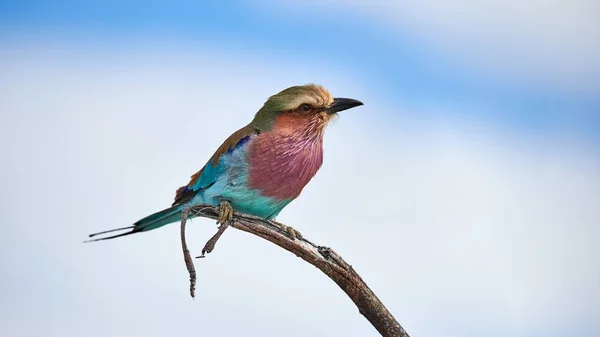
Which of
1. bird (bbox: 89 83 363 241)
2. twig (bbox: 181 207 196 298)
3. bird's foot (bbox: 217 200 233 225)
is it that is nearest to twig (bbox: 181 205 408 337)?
bird's foot (bbox: 217 200 233 225)

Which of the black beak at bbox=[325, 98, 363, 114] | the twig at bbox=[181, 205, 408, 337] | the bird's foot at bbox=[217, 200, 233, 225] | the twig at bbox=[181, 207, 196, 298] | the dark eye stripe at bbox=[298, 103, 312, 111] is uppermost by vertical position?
the black beak at bbox=[325, 98, 363, 114]

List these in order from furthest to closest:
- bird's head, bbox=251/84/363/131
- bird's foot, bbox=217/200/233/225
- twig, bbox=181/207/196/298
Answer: bird's head, bbox=251/84/363/131, bird's foot, bbox=217/200/233/225, twig, bbox=181/207/196/298

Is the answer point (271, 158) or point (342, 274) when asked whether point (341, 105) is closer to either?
point (271, 158)

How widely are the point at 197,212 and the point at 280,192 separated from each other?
1.43ft

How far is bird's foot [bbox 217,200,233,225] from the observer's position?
392cm

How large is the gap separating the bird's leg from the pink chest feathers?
0.55ft

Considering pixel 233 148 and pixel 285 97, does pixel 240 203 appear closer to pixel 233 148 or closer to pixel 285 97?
pixel 233 148

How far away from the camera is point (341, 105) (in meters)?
4.27

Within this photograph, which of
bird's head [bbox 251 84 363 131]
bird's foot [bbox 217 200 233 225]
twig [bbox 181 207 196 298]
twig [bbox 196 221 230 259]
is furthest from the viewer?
bird's head [bbox 251 84 363 131]

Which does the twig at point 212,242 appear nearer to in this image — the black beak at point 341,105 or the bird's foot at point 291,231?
the bird's foot at point 291,231

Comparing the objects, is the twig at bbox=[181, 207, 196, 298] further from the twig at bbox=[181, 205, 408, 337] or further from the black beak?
Result: the black beak

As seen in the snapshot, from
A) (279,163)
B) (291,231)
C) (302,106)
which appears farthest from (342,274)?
(302,106)

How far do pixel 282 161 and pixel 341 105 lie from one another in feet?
1.64

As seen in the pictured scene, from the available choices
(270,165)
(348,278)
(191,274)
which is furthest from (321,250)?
(191,274)
